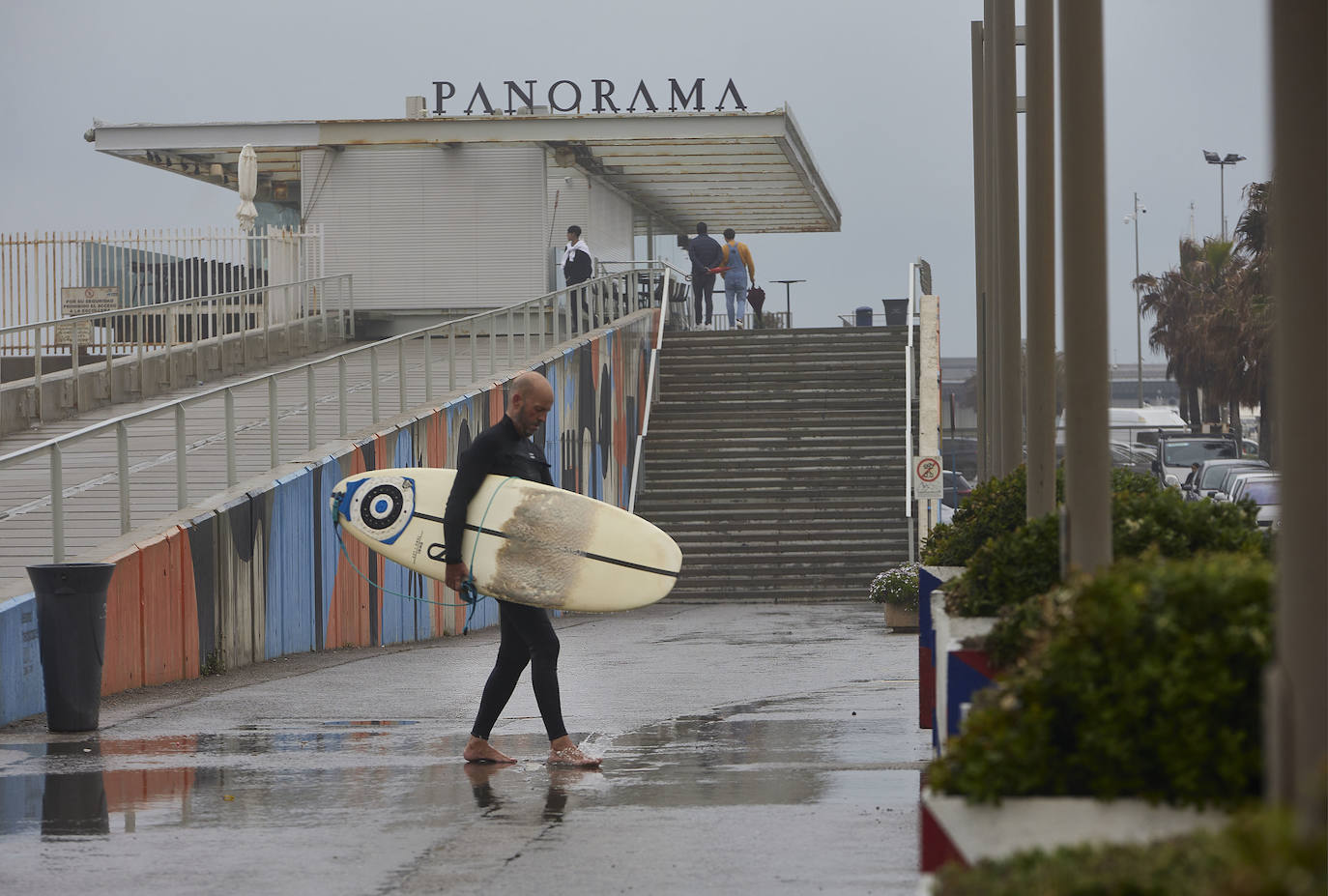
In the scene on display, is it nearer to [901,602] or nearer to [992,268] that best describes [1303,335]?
[992,268]

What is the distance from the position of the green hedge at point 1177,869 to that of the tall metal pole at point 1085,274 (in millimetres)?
2414

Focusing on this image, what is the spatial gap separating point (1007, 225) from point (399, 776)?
5.24m

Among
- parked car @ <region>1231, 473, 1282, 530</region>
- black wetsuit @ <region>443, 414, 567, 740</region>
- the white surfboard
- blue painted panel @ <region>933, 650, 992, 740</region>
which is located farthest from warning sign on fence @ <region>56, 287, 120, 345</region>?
blue painted panel @ <region>933, 650, 992, 740</region>

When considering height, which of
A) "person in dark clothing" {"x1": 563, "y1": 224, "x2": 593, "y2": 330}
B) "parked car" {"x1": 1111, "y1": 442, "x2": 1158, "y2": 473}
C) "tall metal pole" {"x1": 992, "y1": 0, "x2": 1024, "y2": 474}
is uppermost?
"person in dark clothing" {"x1": 563, "y1": 224, "x2": 593, "y2": 330}

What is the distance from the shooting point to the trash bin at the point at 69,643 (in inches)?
373

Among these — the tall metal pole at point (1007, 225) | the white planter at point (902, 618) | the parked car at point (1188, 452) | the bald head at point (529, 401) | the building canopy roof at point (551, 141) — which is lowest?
the white planter at point (902, 618)

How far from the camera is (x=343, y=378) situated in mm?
17516

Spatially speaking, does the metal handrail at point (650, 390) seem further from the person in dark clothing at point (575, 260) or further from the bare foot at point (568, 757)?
the bare foot at point (568, 757)

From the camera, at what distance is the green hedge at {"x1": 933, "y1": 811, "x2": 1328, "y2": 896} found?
2283 mm

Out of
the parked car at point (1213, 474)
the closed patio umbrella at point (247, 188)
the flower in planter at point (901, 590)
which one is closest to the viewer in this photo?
the flower in planter at point (901, 590)

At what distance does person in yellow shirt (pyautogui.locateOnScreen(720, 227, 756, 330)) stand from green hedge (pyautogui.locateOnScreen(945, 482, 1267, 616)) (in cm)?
2773

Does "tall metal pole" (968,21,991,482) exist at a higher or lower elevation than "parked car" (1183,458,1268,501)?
higher

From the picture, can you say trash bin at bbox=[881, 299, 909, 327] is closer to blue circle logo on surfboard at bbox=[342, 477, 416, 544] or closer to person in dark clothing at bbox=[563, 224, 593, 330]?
person in dark clothing at bbox=[563, 224, 593, 330]

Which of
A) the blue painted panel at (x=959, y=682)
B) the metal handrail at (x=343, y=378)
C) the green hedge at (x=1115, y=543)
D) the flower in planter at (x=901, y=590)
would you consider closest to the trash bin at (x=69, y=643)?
the metal handrail at (x=343, y=378)
